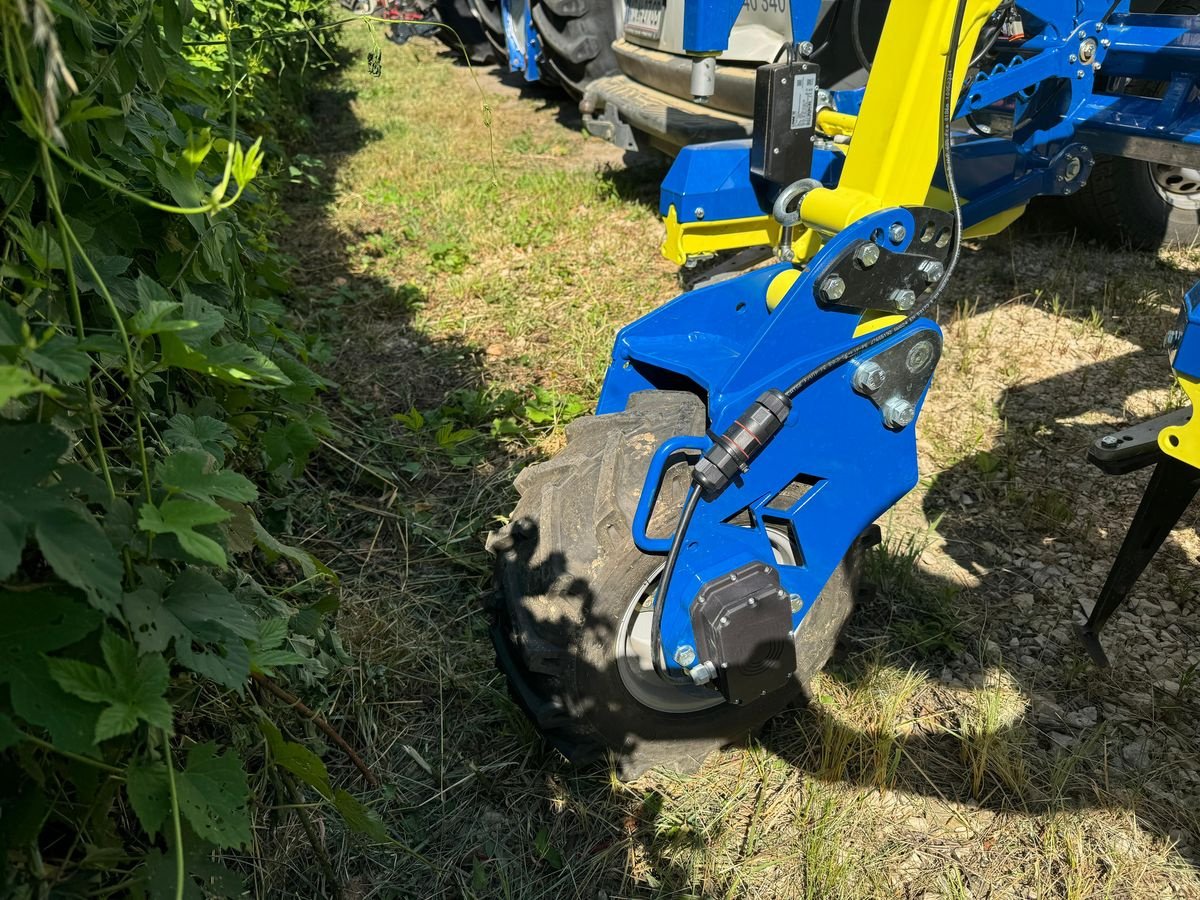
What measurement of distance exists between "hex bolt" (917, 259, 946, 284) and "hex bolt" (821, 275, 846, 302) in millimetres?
210

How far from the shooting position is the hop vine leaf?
103cm

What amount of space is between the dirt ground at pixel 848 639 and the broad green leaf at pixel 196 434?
70cm

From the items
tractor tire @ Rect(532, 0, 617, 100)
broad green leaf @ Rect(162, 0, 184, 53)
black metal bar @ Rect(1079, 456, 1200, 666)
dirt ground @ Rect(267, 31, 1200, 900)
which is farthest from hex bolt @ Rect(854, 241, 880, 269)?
tractor tire @ Rect(532, 0, 617, 100)

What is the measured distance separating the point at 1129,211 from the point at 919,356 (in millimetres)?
3178

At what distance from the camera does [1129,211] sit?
4.23 m

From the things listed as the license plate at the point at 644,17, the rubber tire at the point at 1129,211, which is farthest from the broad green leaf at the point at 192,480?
the rubber tire at the point at 1129,211

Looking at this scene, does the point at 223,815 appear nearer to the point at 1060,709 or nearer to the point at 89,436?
the point at 89,436

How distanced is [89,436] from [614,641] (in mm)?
1012

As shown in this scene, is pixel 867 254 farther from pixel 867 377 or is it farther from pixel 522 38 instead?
pixel 522 38

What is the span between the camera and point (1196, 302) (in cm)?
168

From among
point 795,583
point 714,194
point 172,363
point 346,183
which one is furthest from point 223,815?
point 346,183

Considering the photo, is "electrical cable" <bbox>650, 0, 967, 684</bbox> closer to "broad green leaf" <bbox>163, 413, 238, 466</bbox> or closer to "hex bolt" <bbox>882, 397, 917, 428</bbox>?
"hex bolt" <bbox>882, 397, 917, 428</bbox>

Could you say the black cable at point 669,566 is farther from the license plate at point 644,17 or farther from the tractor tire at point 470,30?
the tractor tire at point 470,30

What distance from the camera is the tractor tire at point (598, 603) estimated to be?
1766 millimetres
